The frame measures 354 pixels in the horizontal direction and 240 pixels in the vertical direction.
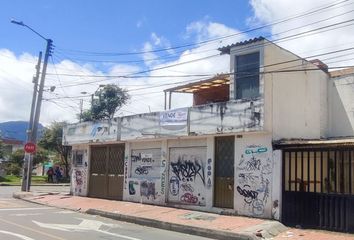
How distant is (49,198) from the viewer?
25.6 meters

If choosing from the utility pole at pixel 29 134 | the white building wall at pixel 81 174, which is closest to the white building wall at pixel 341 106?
the white building wall at pixel 81 174

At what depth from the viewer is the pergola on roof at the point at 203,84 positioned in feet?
69.9

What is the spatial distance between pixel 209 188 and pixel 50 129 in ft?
134

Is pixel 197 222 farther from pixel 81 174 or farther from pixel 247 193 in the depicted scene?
pixel 81 174

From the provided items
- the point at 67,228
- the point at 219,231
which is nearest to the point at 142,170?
the point at 67,228

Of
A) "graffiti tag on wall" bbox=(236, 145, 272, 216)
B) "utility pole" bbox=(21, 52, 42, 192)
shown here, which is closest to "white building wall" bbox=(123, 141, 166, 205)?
"graffiti tag on wall" bbox=(236, 145, 272, 216)

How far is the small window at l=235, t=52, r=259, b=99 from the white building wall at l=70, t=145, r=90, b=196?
38.5 feet

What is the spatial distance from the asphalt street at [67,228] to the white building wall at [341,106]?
29.8ft

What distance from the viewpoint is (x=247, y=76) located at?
18031 millimetres

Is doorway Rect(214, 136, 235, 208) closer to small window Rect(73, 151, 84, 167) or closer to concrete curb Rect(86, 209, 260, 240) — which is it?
concrete curb Rect(86, 209, 260, 240)

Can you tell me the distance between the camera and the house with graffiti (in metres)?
15.8

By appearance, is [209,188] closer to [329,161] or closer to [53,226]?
[329,161]

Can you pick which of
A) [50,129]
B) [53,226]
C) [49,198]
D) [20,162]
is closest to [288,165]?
[53,226]

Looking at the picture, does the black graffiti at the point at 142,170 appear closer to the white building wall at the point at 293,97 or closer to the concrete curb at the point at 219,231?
the concrete curb at the point at 219,231
